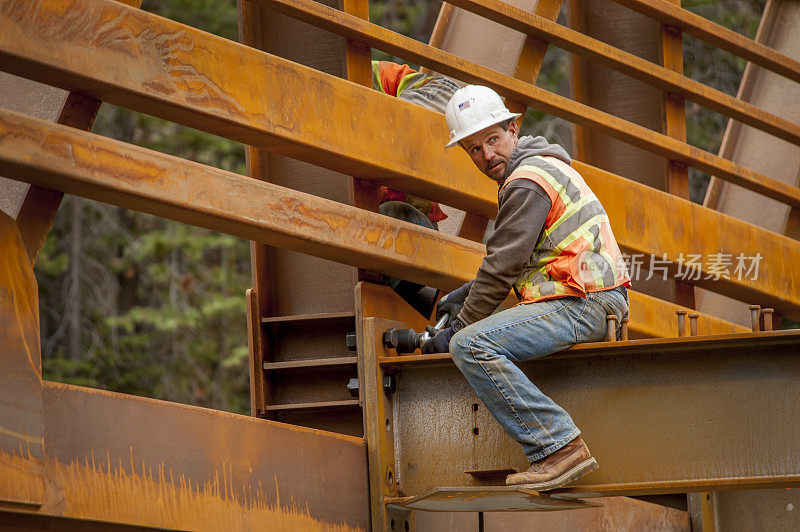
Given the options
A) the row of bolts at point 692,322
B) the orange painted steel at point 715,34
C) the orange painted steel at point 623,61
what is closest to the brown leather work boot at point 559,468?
the row of bolts at point 692,322

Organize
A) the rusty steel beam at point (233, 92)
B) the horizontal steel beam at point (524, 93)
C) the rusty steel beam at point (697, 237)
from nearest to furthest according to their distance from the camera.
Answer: the rusty steel beam at point (233, 92)
the horizontal steel beam at point (524, 93)
the rusty steel beam at point (697, 237)

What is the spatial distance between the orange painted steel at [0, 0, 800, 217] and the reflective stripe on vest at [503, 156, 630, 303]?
0.96 m

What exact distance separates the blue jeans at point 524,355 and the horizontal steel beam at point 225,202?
86 centimetres

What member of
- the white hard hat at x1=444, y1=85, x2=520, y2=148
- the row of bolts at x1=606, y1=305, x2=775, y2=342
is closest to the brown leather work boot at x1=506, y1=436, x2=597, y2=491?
the row of bolts at x1=606, y1=305, x2=775, y2=342

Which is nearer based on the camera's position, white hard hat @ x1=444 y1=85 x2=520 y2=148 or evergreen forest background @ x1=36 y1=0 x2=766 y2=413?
white hard hat @ x1=444 y1=85 x2=520 y2=148

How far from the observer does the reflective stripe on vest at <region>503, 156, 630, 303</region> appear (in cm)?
501

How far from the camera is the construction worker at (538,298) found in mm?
4879

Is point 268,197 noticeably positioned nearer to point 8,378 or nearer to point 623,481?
point 8,378

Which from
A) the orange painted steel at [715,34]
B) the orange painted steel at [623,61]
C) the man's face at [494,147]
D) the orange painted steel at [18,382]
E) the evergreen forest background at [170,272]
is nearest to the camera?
the orange painted steel at [18,382]

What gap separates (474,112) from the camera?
5281 mm

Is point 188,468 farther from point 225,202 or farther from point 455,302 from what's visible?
point 455,302

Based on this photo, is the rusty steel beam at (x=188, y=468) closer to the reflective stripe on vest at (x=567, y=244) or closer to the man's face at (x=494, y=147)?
the reflective stripe on vest at (x=567, y=244)

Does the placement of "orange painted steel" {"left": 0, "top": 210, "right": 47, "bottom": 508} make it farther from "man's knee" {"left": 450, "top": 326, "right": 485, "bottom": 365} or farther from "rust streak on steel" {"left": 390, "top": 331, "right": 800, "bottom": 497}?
"rust streak on steel" {"left": 390, "top": 331, "right": 800, "bottom": 497}

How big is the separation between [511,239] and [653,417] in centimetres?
99
